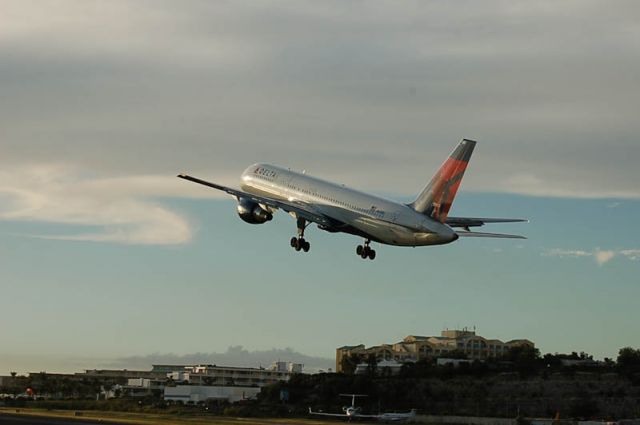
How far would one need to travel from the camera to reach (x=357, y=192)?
331 feet

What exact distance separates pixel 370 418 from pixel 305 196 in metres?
28.1

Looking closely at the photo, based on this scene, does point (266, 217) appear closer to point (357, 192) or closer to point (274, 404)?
point (357, 192)

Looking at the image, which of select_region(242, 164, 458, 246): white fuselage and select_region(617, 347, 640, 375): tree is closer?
select_region(242, 164, 458, 246): white fuselage

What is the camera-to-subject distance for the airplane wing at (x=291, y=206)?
102 metres

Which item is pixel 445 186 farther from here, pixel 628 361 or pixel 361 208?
pixel 628 361

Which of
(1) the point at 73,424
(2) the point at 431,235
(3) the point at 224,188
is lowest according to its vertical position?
(1) the point at 73,424

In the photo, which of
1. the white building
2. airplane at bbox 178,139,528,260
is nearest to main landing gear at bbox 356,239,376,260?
airplane at bbox 178,139,528,260

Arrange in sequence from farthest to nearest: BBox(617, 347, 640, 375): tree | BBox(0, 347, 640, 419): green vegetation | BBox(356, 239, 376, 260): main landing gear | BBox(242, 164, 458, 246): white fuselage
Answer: BBox(617, 347, 640, 375): tree, BBox(0, 347, 640, 419): green vegetation, BBox(356, 239, 376, 260): main landing gear, BBox(242, 164, 458, 246): white fuselage

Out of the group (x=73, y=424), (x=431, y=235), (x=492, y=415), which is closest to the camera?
(x=73, y=424)

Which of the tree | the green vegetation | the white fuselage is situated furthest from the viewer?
the tree

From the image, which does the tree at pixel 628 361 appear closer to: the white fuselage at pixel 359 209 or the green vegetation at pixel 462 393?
the green vegetation at pixel 462 393

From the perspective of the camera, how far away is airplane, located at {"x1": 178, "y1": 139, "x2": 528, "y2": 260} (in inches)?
3701

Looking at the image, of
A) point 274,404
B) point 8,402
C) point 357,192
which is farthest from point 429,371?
point 357,192

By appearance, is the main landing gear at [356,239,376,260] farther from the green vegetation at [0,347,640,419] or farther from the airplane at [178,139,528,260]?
the green vegetation at [0,347,640,419]
